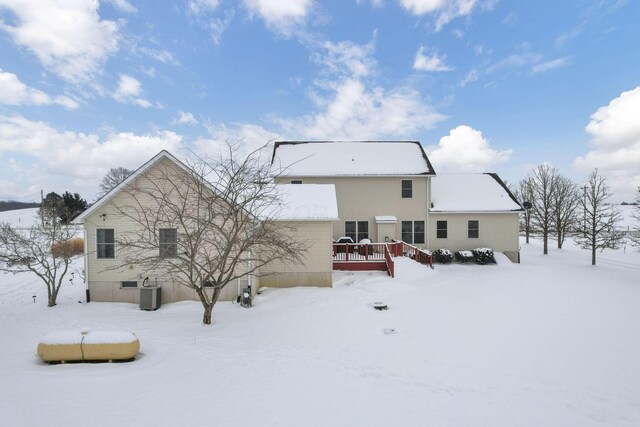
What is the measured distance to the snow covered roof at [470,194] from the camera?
2117 cm

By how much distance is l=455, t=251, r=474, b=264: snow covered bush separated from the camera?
2036 centimetres

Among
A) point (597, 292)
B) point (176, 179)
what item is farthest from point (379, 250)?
point (176, 179)

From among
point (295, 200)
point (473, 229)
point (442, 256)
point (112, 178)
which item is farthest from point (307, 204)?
point (112, 178)

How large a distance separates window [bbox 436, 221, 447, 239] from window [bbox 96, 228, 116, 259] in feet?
62.2

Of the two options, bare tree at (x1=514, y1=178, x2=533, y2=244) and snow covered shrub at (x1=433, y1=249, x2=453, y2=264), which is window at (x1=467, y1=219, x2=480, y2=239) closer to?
snow covered shrub at (x1=433, y1=249, x2=453, y2=264)

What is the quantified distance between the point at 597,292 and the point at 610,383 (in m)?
9.39

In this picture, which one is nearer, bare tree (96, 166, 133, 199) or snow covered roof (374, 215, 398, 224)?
snow covered roof (374, 215, 398, 224)

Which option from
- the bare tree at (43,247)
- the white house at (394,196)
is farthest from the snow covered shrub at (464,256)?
the bare tree at (43,247)

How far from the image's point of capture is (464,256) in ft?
66.9

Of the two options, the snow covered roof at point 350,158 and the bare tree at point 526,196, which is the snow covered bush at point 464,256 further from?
the bare tree at point 526,196

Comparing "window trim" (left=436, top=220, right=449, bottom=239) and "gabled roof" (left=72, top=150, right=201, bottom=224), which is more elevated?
"gabled roof" (left=72, top=150, right=201, bottom=224)

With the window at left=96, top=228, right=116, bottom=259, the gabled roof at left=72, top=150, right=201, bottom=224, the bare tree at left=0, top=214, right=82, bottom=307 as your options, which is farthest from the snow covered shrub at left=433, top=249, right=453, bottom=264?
the bare tree at left=0, top=214, right=82, bottom=307

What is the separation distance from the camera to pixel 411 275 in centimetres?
1566

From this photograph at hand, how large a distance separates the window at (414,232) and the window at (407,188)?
190 cm
